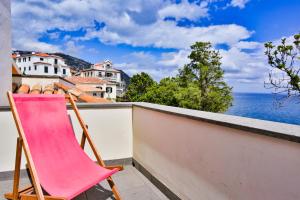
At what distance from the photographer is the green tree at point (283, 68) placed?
1016 centimetres

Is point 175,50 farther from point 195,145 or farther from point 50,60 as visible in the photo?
point 195,145

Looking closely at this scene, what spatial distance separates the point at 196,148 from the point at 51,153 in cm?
140

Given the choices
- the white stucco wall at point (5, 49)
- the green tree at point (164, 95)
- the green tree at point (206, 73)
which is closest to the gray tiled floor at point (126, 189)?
the white stucco wall at point (5, 49)

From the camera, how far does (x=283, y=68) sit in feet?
34.0

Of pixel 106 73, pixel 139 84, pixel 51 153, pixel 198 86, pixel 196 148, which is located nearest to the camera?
pixel 196 148

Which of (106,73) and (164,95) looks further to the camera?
(106,73)

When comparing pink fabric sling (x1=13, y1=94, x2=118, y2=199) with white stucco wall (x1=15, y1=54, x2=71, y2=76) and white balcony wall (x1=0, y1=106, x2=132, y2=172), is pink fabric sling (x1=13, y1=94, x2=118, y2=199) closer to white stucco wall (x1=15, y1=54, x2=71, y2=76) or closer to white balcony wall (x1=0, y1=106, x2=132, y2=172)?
white balcony wall (x1=0, y1=106, x2=132, y2=172)

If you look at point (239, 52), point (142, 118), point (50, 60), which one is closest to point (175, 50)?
point (239, 52)

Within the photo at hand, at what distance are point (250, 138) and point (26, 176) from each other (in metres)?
2.80

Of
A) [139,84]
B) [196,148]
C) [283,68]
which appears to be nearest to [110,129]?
[196,148]

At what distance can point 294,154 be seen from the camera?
132 cm

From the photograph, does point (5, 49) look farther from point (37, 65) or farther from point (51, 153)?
point (37, 65)

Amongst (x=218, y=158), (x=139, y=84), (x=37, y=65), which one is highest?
(x=37, y=65)

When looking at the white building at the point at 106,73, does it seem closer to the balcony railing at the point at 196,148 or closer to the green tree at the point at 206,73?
the green tree at the point at 206,73
